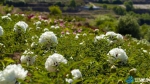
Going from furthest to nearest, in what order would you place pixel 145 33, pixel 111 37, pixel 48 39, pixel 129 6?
pixel 129 6 < pixel 145 33 < pixel 111 37 < pixel 48 39

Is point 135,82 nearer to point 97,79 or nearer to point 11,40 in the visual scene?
point 97,79

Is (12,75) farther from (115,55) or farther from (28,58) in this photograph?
(115,55)

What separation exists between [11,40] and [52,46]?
1.69 m

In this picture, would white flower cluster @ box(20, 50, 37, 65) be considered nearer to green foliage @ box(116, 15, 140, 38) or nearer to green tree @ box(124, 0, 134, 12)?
green foliage @ box(116, 15, 140, 38)

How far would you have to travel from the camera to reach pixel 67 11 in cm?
7050

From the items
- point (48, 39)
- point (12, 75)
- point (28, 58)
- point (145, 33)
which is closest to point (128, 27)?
point (145, 33)

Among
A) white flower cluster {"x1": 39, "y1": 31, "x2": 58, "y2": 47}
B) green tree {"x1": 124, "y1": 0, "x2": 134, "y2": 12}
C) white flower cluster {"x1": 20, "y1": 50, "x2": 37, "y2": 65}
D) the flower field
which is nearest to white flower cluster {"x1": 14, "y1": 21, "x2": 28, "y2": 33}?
the flower field

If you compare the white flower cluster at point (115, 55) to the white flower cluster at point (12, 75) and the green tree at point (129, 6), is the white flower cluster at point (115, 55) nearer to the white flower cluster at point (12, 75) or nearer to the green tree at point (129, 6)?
the white flower cluster at point (12, 75)

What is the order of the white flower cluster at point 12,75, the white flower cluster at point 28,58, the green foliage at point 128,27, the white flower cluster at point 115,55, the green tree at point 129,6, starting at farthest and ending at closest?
1. the green tree at point 129,6
2. the green foliage at point 128,27
3. the white flower cluster at point 115,55
4. the white flower cluster at point 28,58
5. the white flower cluster at point 12,75

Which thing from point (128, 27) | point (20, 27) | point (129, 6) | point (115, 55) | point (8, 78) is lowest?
point (128, 27)

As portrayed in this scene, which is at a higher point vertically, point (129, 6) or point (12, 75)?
point (12, 75)

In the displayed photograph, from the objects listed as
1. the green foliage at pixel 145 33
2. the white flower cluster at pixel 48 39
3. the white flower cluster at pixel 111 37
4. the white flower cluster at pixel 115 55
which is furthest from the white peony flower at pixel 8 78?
the green foliage at pixel 145 33

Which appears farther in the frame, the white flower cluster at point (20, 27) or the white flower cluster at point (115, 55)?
the white flower cluster at point (20, 27)

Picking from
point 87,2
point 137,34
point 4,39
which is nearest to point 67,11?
point 87,2
